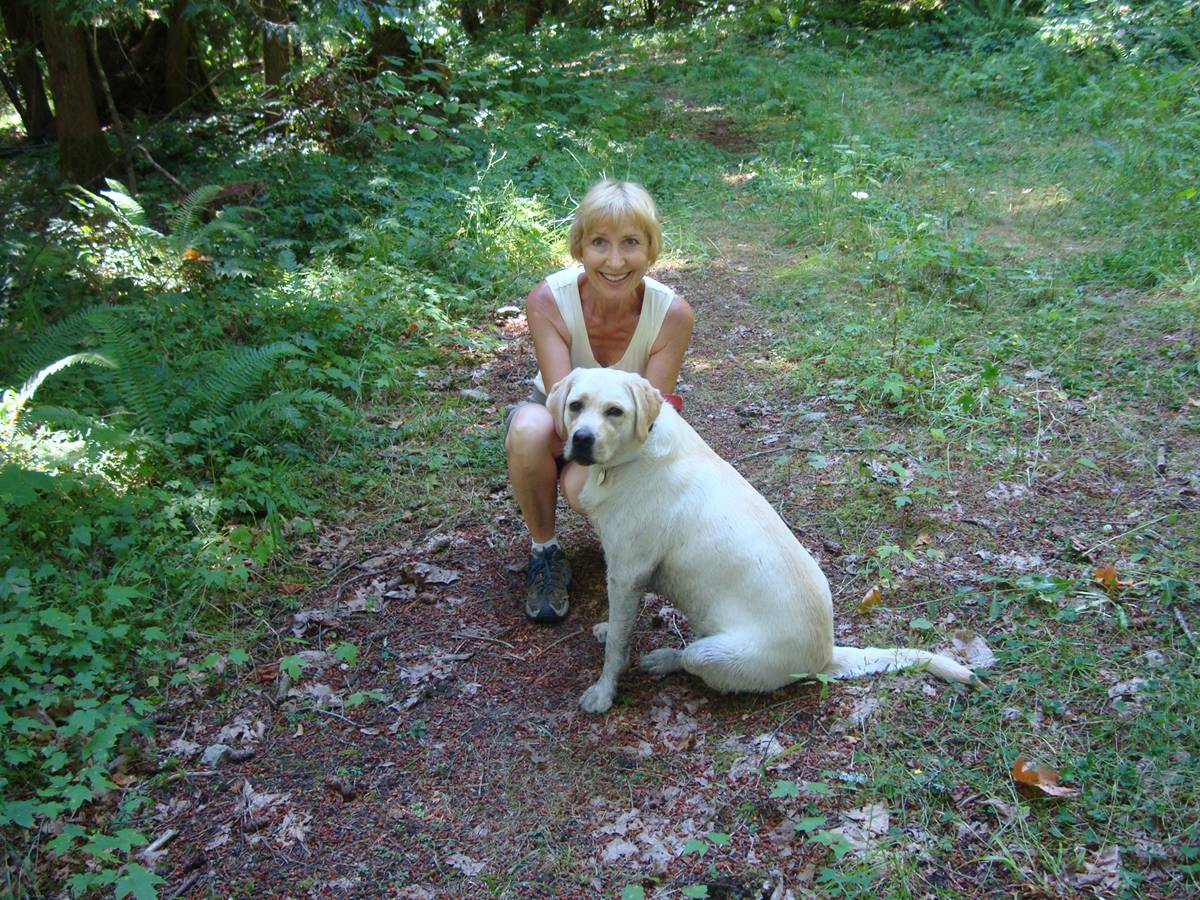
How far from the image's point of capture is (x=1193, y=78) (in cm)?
954

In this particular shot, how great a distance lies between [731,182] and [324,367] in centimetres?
632

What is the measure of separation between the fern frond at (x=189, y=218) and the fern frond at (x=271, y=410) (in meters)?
2.85

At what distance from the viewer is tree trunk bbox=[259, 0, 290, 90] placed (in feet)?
26.9

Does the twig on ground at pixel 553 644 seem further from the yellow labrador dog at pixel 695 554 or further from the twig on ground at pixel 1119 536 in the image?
the twig on ground at pixel 1119 536

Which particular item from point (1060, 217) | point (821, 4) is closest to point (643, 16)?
point (821, 4)

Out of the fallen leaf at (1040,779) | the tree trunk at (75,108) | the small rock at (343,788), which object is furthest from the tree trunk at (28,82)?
the fallen leaf at (1040,779)

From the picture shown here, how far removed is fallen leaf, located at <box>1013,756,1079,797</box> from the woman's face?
2.57 metres

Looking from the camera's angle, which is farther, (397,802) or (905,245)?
(905,245)

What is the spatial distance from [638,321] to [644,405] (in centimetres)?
103

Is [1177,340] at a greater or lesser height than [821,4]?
lesser

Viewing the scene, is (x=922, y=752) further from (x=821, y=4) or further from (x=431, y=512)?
(x=821, y=4)

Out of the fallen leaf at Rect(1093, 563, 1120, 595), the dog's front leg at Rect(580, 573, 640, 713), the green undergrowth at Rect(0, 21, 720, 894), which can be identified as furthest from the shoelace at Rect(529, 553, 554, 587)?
the fallen leaf at Rect(1093, 563, 1120, 595)

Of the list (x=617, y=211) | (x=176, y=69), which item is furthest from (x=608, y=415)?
(x=176, y=69)

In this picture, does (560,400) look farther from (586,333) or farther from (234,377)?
(234,377)
